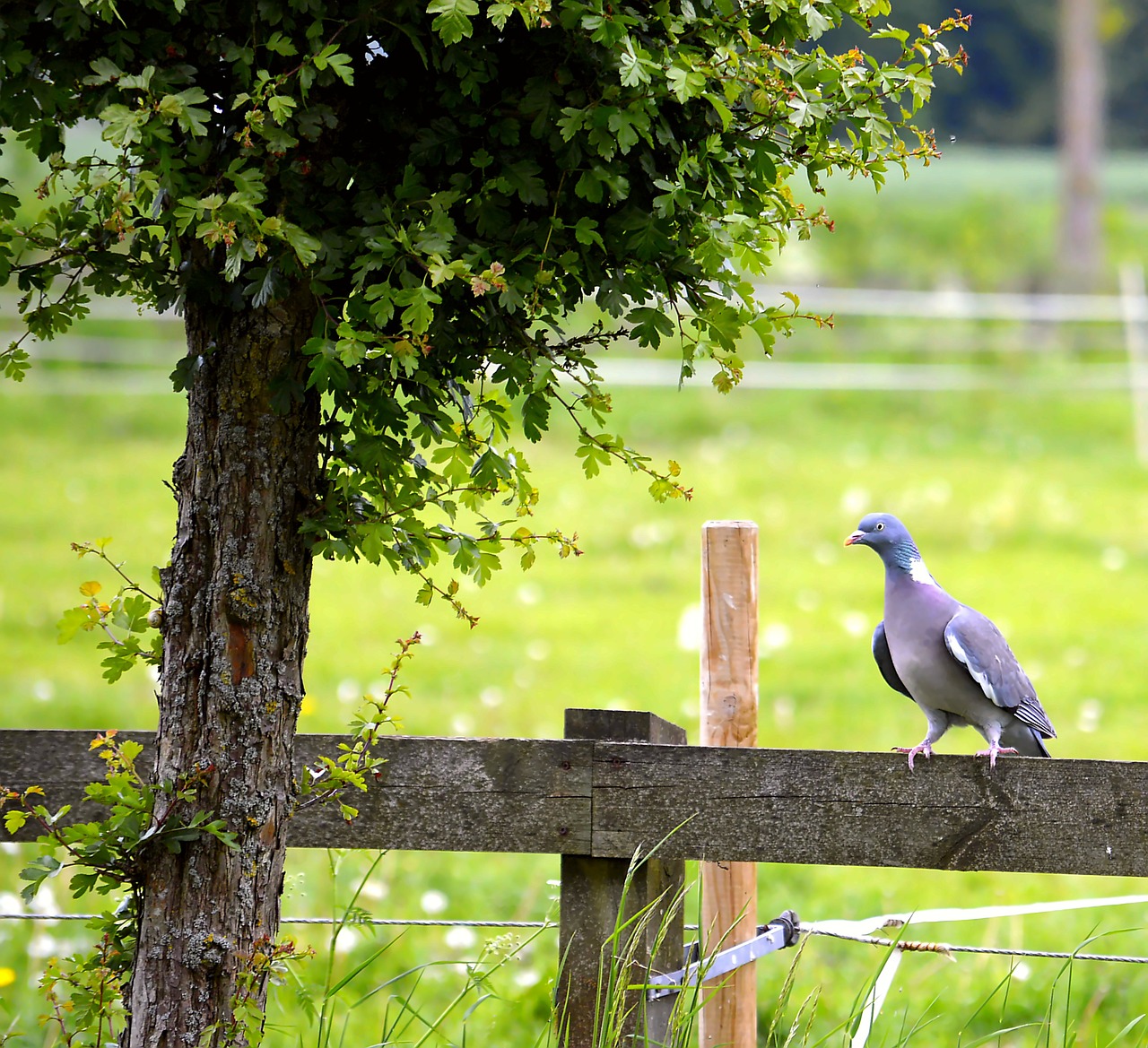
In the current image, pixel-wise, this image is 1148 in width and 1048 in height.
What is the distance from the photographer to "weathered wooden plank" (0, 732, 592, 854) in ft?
7.96

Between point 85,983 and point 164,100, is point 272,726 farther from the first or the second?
point 164,100

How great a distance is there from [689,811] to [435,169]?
123cm

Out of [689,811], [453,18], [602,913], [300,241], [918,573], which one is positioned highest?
[453,18]

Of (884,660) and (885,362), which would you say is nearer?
(884,660)

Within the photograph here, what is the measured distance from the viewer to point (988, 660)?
102 inches

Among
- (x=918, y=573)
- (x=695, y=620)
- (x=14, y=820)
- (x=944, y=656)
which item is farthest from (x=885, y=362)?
(x=14, y=820)

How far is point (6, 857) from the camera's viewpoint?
493 centimetres

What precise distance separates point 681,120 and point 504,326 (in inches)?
16.6

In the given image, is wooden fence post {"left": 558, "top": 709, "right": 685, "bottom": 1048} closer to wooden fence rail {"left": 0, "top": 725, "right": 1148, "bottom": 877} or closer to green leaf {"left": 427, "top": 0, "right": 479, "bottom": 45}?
wooden fence rail {"left": 0, "top": 725, "right": 1148, "bottom": 877}

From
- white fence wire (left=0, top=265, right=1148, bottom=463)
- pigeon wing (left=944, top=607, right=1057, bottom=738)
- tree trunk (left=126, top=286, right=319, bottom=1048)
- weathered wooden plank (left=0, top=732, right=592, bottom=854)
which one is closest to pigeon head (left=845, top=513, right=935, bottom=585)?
pigeon wing (left=944, top=607, right=1057, bottom=738)

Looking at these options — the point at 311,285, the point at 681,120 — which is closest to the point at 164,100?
the point at 311,285

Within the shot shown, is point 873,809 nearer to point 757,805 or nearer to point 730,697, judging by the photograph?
point 757,805

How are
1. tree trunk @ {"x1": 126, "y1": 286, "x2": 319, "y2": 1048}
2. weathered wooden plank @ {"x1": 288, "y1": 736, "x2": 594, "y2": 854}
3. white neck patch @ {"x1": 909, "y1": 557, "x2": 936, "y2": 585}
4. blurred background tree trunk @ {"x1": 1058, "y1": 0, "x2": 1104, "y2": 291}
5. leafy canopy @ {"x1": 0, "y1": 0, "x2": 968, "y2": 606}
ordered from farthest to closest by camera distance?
blurred background tree trunk @ {"x1": 1058, "y1": 0, "x2": 1104, "y2": 291} < white neck patch @ {"x1": 909, "y1": 557, "x2": 936, "y2": 585} < weathered wooden plank @ {"x1": 288, "y1": 736, "x2": 594, "y2": 854} < tree trunk @ {"x1": 126, "y1": 286, "x2": 319, "y2": 1048} < leafy canopy @ {"x1": 0, "y1": 0, "x2": 968, "y2": 606}

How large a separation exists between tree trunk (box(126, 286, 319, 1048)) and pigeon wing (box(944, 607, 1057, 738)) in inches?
52.1
